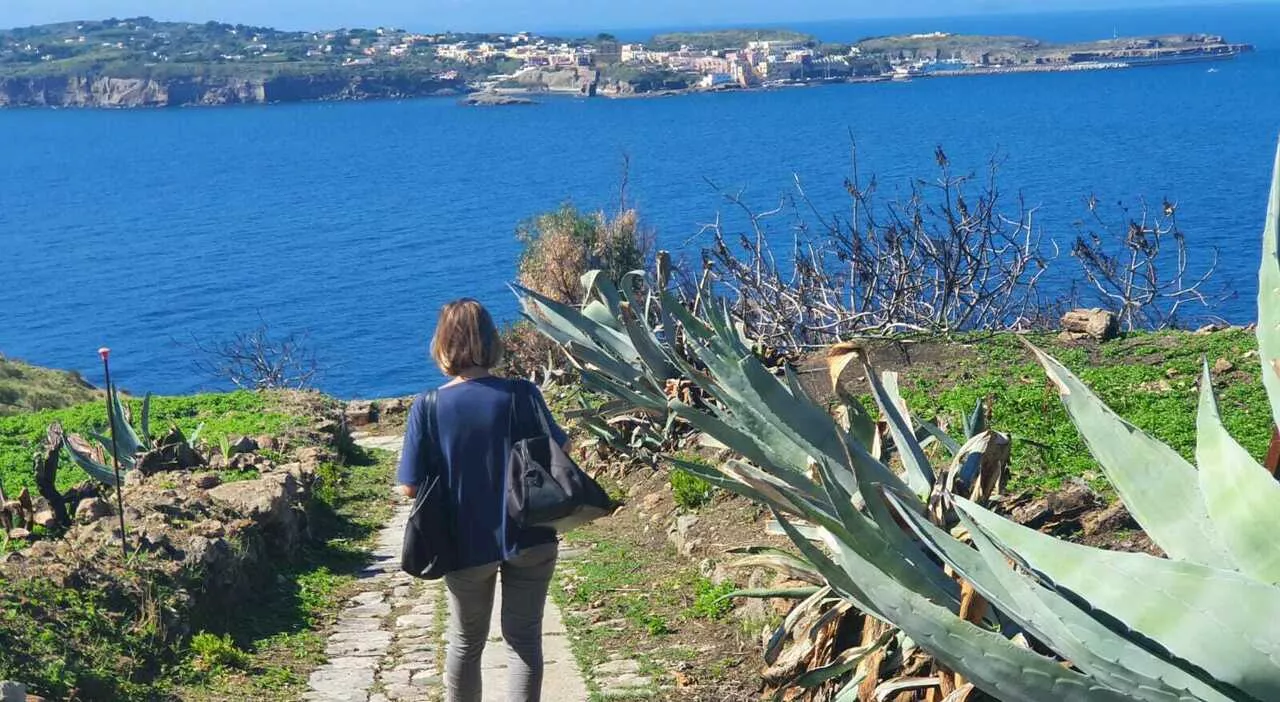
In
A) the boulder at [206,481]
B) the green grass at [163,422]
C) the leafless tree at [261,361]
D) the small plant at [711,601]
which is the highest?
the small plant at [711,601]

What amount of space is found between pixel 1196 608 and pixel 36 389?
2663 centimetres

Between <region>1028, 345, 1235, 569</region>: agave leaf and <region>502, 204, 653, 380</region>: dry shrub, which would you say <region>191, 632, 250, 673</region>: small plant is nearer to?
<region>1028, 345, 1235, 569</region>: agave leaf

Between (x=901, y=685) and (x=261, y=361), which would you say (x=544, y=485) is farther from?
(x=261, y=361)

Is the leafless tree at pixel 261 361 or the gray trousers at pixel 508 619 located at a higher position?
the gray trousers at pixel 508 619

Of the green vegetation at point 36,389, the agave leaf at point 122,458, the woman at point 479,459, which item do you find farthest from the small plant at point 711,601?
the green vegetation at point 36,389

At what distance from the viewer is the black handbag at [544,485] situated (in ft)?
14.6

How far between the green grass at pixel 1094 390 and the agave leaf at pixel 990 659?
4.09 m

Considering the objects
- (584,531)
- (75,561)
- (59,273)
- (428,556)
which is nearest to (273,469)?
(584,531)

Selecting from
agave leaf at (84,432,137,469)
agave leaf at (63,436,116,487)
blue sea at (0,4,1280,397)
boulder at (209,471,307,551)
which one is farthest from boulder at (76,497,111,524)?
blue sea at (0,4,1280,397)

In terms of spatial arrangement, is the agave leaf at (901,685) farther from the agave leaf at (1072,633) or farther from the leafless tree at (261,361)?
the leafless tree at (261,361)

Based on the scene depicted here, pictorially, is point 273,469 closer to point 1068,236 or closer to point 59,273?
point 1068,236

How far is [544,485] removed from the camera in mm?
4457

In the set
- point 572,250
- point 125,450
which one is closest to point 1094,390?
point 125,450

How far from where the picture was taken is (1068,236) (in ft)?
149
